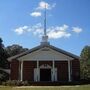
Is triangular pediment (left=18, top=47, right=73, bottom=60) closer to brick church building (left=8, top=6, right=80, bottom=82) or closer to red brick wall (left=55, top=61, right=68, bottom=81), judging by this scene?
brick church building (left=8, top=6, right=80, bottom=82)

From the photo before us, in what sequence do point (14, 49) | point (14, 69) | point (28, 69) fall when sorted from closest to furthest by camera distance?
point (28, 69) < point (14, 69) < point (14, 49)

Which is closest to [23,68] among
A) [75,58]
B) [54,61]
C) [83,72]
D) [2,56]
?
[54,61]

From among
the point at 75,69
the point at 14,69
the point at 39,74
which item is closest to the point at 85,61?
the point at 75,69

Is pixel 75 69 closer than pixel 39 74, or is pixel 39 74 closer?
pixel 39 74

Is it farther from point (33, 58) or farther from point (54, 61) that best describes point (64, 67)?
point (33, 58)

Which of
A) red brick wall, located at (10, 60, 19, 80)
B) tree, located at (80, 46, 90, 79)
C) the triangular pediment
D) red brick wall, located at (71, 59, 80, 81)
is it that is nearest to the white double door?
the triangular pediment

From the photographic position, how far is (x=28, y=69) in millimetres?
46031

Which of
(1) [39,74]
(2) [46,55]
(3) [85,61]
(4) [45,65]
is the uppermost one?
(3) [85,61]

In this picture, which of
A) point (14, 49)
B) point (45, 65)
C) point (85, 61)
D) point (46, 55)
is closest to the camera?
point (46, 55)

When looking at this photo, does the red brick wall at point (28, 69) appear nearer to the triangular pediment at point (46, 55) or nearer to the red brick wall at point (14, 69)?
the red brick wall at point (14, 69)

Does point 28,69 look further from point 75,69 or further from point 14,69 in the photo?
Answer: point 75,69

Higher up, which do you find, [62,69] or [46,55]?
[46,55]

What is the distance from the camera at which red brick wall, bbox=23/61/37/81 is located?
45.7 meters

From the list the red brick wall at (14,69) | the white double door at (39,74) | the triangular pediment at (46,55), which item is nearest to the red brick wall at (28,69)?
the white double door at (39,74)
